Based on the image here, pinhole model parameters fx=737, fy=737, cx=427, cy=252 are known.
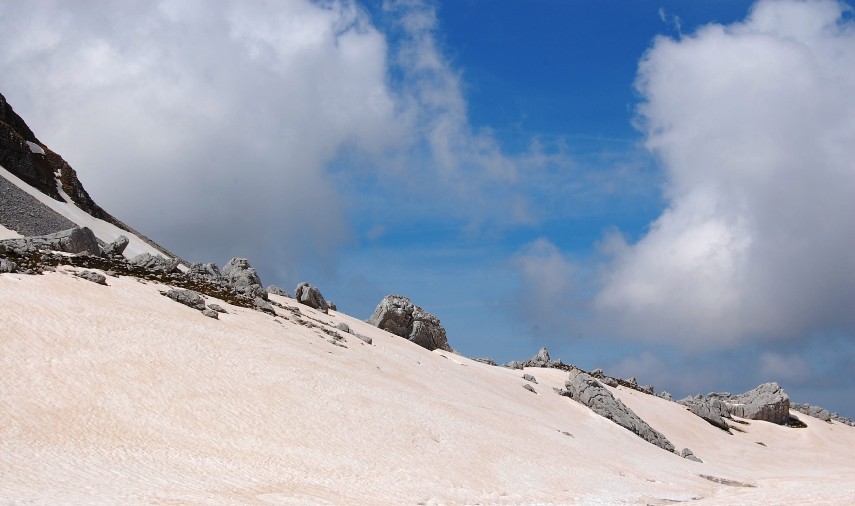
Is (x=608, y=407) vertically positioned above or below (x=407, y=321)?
below

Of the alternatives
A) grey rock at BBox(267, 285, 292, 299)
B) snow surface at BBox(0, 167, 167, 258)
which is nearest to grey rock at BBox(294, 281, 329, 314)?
grey rock at BBox(267, 285, 292, 299)

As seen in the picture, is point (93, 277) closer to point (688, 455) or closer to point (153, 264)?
A: point (153, 264)

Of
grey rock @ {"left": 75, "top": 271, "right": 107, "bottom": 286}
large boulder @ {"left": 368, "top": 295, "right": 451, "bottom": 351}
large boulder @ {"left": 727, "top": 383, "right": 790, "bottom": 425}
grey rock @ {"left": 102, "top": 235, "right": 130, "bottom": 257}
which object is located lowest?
grey rock @ {"left": 75, "top": 271, "right": 107, "bottom": 286}

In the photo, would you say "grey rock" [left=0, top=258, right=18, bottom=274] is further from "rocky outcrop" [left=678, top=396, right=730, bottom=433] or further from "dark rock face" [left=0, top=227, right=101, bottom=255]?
"rocky outcrop" [left=678, top=396, right=730, bottom=433]

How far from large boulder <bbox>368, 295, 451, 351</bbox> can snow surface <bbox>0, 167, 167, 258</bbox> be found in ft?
116

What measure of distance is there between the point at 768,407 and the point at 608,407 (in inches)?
934

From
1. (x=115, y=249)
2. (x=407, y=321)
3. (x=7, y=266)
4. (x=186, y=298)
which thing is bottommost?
(x=7, y=266)

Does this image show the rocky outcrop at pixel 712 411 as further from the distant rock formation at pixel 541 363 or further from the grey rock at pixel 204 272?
the grey rock at pixel 204 272

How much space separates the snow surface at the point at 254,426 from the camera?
17.4 meters

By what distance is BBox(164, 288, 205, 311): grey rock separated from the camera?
3002 cm

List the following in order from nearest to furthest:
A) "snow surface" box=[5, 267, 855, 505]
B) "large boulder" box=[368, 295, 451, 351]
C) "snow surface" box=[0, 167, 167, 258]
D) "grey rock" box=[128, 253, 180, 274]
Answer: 1. "snow surface" box=[5, 267, 855, 505]
2. "grey rock" box=[128, 253, 180, 274]
3. "large boulder" box=[368, 295, 451, 351]
4. "snow surface" box=[0, 167, 167, 258]

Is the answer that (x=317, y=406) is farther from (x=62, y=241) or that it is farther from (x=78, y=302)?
(x=62, y=241)

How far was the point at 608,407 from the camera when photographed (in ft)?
139

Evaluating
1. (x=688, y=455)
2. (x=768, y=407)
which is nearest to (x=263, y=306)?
(x=688, y=455)
